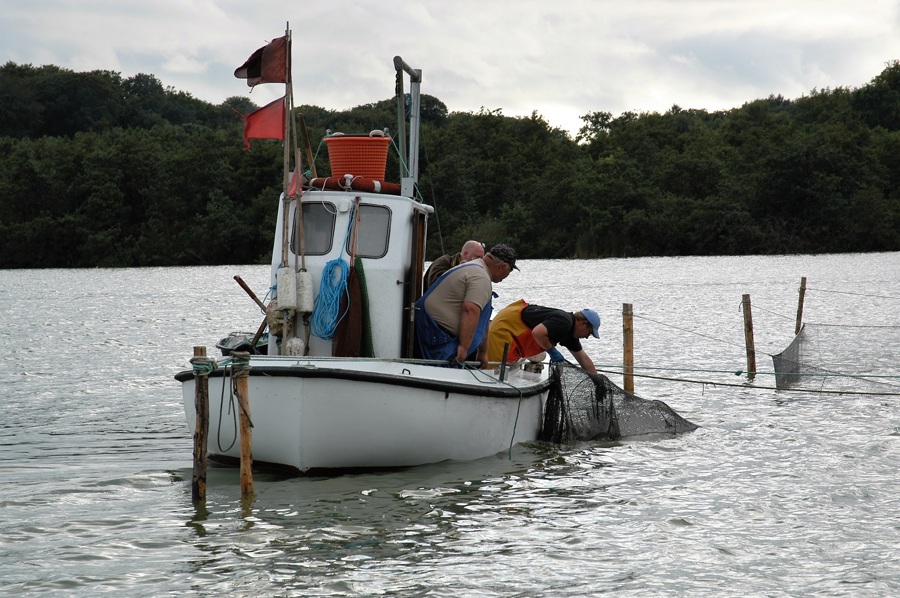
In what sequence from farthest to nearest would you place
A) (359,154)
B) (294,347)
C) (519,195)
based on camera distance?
1. (519,195)
2. (359,154)
3. (294,347)

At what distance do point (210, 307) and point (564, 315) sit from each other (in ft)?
106

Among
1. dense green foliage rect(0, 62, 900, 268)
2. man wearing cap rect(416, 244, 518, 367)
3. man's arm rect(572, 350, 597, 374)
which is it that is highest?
dense green foliage rect(0, 62, 900, 268)

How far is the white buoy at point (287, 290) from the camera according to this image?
10.4 metres

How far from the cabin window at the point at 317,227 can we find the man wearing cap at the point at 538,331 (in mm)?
2508

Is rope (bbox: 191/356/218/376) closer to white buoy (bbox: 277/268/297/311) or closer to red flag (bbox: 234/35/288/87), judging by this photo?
white buoy (bbox: 277/268/297/311)

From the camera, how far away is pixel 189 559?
8367 millimetres

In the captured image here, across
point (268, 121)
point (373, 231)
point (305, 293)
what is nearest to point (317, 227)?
point (373, 231)

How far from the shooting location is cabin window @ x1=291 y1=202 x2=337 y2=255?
35.9ft

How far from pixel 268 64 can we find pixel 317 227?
5.49 feet

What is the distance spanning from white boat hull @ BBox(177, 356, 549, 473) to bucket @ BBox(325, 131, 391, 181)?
2.10 meters

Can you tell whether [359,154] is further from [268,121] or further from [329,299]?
[329,299]

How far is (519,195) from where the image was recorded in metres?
98.8

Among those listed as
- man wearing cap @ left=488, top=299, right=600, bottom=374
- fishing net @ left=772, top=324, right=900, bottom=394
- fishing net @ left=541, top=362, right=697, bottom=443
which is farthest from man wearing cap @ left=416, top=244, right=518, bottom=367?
fishing net @ left=772, top=324, right=900, bottom=394

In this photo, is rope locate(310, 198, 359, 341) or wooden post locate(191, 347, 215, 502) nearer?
wooden post locate(191, 347, 215, 502)
